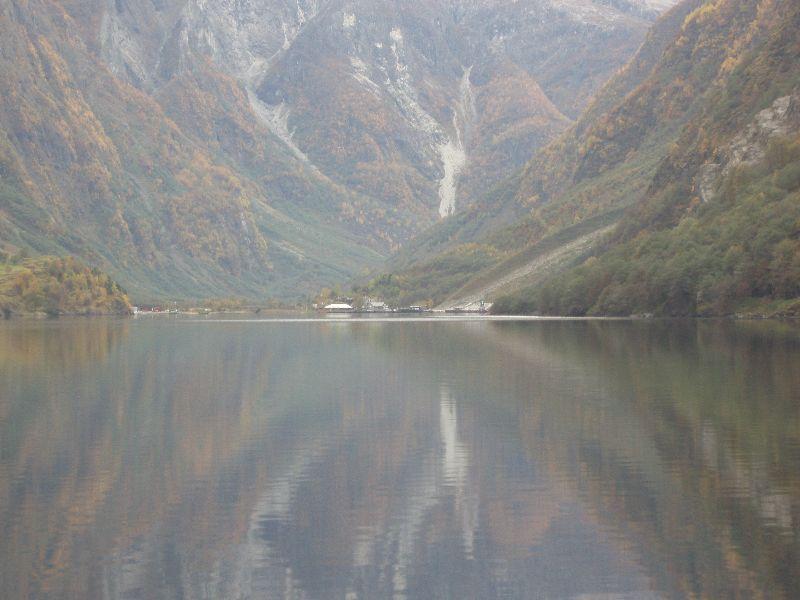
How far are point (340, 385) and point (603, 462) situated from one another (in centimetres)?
2958

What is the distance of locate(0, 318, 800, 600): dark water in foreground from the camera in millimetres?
25281

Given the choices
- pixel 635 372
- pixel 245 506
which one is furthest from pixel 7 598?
pixel 635 372

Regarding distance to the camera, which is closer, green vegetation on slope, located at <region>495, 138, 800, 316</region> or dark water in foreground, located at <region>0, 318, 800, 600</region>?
dark water in foreground, located at <region>0, 318, 800, 600</region>

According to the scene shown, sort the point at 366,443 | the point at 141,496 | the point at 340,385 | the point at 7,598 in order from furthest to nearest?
1. the point at 340,385
2. the point at 366,443
3. the point at 141,496
4. the point at 7,598

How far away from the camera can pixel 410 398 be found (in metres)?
57.6

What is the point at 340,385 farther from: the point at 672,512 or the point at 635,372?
the point at 672,512

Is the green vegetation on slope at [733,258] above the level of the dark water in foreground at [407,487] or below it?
above

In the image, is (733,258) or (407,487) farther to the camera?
(733,258)

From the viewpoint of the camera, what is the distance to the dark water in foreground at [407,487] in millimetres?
25281

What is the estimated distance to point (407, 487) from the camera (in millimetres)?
34188

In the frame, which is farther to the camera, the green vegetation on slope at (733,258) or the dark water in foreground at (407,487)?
the green vegetation on slope at (733,258)

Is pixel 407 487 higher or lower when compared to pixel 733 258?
lower

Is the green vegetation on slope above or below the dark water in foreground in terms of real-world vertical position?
above

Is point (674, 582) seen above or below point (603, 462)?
below
